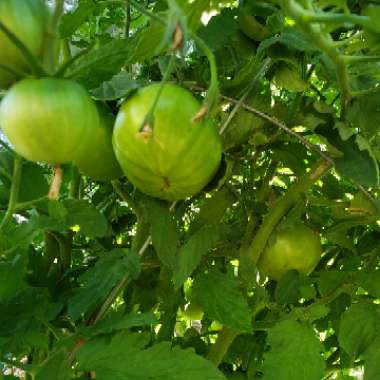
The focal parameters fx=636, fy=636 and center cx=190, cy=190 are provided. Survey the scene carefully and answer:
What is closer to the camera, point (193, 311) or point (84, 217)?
point (84, 217)

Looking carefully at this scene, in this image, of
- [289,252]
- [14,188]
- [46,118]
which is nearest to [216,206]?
[289,252]

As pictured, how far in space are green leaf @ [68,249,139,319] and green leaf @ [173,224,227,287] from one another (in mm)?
67

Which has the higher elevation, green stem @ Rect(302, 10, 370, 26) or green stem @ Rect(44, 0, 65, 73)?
green stem @ Rect(44, 0, 65, 73)

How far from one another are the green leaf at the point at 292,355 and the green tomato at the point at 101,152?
0.32 metres

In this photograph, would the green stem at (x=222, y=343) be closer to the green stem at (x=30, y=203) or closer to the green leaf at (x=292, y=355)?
the green leaf at (x=292, y=355)

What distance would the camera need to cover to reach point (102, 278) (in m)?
0.82

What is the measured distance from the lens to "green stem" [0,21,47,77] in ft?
1.86

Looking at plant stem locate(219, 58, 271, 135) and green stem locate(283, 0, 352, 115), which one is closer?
green stem locate(283, 0, 352, 115)

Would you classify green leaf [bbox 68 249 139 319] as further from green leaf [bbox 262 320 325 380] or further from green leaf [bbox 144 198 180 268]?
green leaf [bbox 262 320 325 380]

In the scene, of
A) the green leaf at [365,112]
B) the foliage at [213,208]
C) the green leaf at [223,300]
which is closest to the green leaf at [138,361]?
the foliage at [213,208]

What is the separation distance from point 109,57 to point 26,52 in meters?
0.12

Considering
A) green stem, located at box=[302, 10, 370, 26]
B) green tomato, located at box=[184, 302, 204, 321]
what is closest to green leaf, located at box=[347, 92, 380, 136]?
green stem, located at box=[302, 10, 370, 26]

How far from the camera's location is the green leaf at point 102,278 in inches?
31.1

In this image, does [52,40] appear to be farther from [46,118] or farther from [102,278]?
[102,278]
